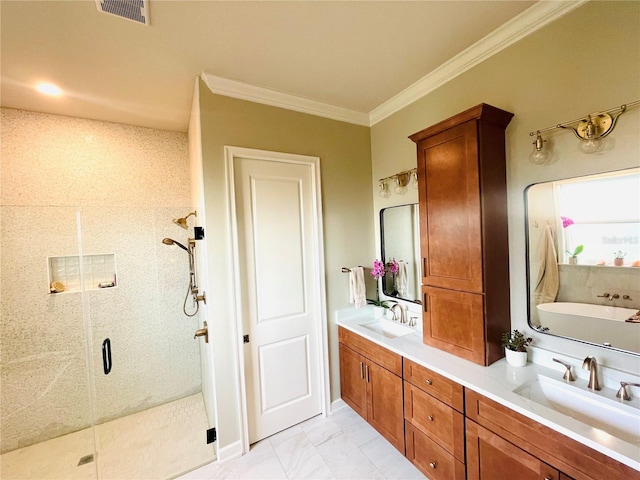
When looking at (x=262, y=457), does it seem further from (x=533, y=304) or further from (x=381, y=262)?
(x=533, y=304)

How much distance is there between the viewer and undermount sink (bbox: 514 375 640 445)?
3.43 feet

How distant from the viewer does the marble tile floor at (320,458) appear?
5.69 ft

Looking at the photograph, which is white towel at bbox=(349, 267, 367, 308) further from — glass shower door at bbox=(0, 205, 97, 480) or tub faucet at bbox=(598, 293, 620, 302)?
glass shower door at bbox=(0, 205, 97, 480)

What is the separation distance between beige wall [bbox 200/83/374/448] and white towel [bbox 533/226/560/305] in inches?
52.1

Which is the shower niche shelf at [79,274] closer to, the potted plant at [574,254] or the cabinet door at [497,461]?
the cabinet door at [497,461]

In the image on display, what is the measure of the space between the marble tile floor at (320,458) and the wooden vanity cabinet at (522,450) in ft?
2.28

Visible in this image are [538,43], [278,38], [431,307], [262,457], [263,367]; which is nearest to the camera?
[538,43]

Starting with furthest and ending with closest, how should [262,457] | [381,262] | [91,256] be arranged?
[381,262], [91,256], [262,457]

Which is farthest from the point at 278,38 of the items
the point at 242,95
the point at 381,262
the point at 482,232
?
the point at 381,262

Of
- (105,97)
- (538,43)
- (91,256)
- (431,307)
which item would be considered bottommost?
(431,307)

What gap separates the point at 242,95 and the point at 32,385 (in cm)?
287

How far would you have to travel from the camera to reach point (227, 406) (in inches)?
74.5

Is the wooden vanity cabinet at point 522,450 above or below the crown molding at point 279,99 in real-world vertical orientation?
below

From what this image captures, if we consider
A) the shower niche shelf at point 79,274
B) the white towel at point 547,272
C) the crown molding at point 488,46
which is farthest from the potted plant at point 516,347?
the shower niche shelf at point 79,274
